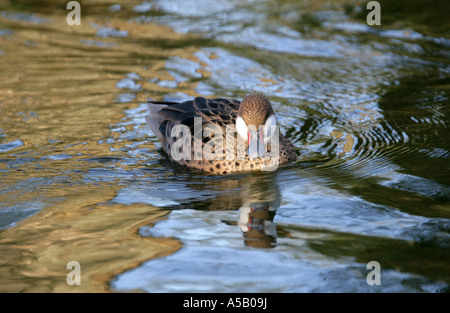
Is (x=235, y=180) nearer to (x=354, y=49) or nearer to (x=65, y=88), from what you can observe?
(x=65, y=88)

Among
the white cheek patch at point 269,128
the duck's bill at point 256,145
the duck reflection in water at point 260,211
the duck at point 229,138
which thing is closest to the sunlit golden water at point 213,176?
the duck reflection in water at point 260,211

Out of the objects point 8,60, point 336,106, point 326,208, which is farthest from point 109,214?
point 8,60

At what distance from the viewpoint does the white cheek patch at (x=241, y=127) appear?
694 cm

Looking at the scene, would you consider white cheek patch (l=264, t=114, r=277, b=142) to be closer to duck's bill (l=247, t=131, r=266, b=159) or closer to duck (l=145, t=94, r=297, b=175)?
duck (l=145, t=94, r=297, b=175)

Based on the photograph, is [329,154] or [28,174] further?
[329,154]

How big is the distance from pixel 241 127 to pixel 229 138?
22 centimetres

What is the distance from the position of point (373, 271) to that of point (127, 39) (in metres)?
8.23

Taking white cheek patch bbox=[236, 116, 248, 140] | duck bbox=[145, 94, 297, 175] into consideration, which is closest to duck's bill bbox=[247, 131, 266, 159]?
duck bbox=[145, 94, 297, 175]

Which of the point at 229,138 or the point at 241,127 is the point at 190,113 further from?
the point at 241,127

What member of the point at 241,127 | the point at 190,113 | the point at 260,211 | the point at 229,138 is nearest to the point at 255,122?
the point at 241,127

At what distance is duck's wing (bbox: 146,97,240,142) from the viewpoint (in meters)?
7.27

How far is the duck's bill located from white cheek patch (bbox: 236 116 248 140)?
13 cm

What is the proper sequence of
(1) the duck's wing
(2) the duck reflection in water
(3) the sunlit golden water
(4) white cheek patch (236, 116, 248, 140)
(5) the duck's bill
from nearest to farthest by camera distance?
(3) the sunlit golden water → (2) the duck reflection in water → (5) the duck's bill → (4) white cheek patch (236, 116, 248, 140) → (1) the duck's wing

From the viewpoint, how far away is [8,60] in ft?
34.9
